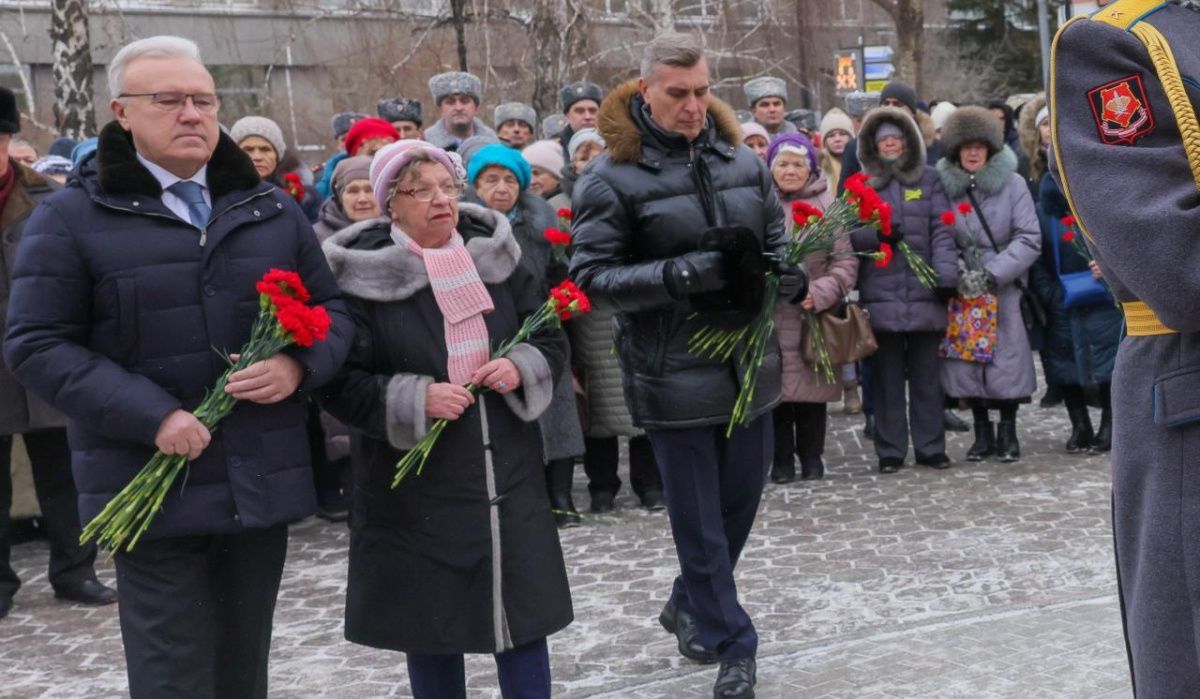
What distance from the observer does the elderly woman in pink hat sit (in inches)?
171

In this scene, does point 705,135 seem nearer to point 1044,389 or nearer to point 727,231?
point 727,231

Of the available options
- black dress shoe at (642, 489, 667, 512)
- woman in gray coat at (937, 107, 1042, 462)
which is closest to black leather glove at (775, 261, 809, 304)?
black dress shoe at (642, 489, 667, 512)

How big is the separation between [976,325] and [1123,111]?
266 inches

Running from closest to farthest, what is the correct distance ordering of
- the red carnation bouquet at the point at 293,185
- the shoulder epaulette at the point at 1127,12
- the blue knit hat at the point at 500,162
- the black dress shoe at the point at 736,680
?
1. the shoulder epaulette at the point at 1127,12
2. the black dress shoe at the point at 736,680
3. the blue knit hat at the point at 500,162
4. the red carnation bouquet at the point at 293,185

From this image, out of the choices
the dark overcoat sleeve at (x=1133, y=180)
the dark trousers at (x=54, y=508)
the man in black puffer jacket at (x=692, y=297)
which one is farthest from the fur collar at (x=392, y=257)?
the dark trousers at (x=54, y=508)

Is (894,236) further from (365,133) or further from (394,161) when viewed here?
(394,161)

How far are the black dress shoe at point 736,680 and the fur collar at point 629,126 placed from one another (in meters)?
1.73

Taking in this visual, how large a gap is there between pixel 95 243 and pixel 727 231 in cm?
200

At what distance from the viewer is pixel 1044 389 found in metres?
12.2

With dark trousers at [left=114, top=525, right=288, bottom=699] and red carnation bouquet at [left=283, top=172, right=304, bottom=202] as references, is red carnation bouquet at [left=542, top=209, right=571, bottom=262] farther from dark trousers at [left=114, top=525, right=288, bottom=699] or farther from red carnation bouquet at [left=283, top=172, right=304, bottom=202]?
dark trousers at [left=114, top=525, right=288, bottom=699]

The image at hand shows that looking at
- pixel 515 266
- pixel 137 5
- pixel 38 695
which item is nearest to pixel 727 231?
pixel 515 266

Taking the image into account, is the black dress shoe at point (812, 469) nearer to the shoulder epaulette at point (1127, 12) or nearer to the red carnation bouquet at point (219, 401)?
the red carnation bouquet at point (219, 401)

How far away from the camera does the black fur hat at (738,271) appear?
5.02 metres

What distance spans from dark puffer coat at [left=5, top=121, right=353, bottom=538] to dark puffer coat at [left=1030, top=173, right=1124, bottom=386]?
6313 millimetres
